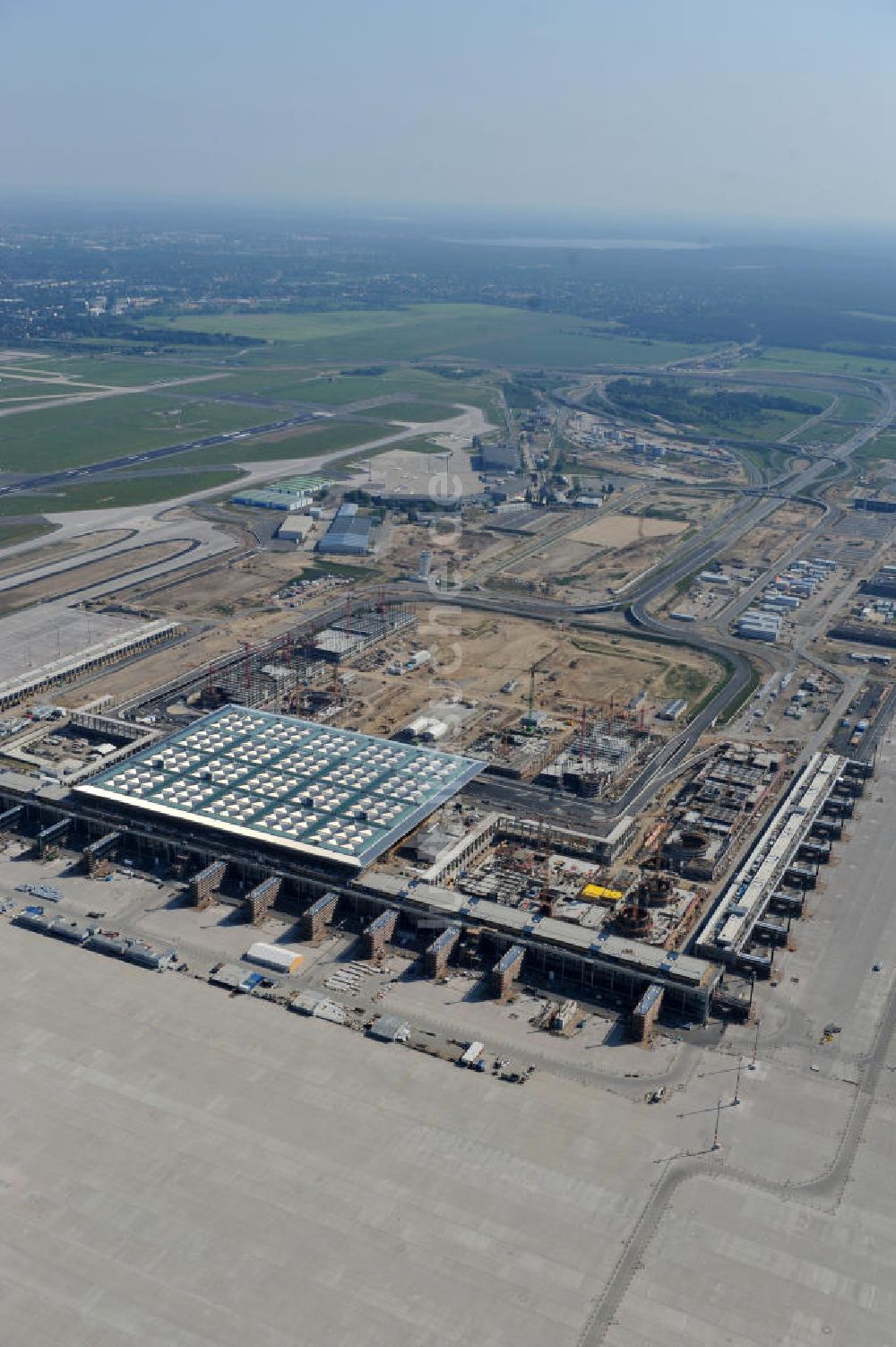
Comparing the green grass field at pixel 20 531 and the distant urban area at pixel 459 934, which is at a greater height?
the green grass field at pixel 20 531

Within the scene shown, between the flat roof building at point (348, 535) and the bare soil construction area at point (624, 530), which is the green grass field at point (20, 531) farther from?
the bare soil construction area at point (624, 530)

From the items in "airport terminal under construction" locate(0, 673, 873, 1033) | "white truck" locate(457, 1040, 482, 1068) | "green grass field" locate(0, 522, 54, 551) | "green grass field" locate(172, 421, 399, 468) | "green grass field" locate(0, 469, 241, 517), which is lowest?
"white truck" locate(457, 1040, 482, 1068)

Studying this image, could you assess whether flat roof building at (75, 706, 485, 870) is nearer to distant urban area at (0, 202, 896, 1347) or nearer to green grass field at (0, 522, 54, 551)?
distant urban area at (0, 202, 896, 1347)

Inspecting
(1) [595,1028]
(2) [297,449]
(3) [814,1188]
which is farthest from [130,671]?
(2) [297,449]

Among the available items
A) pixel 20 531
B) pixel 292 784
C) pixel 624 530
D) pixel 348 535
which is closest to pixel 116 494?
pixel 20 531

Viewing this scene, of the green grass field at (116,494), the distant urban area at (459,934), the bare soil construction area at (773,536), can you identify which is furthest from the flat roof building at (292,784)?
the green grass field at (116,494)

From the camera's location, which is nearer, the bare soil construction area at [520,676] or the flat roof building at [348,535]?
the bare soil construction area at [520,676]

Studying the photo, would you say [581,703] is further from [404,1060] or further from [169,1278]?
[169,1278]

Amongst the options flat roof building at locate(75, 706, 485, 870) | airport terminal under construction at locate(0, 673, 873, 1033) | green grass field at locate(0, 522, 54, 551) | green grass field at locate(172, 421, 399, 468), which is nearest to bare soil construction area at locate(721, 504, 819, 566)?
airport terminal under construction at locate(0, 673, 873, 1033)

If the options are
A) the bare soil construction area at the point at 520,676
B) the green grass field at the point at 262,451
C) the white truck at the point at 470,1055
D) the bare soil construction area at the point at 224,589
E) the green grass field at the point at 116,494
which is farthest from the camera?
the green grass field at the point at 262,451
